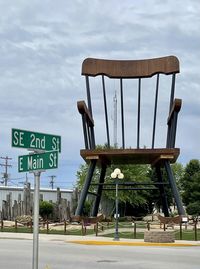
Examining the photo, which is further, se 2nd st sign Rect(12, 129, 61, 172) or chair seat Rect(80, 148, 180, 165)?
chair seat Rect(80, 148, 180, 165)

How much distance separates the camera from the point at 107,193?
65.1 meters

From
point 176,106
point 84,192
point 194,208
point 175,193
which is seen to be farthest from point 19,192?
point 176,106

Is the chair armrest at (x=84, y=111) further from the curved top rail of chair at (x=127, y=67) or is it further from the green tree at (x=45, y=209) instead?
the green tree at (x=45, y=209)

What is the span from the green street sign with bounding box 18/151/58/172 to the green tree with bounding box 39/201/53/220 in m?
44.1

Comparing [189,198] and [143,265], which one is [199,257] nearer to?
[143,265]

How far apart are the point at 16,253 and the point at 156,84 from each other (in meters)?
18.0

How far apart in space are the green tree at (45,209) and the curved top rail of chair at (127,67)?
20.0 m

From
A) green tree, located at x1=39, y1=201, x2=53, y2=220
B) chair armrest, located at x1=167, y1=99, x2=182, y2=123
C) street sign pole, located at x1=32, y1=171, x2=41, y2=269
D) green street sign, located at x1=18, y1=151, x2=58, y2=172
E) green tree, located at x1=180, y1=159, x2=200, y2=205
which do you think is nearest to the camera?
street sign pole, located at x1=32, y1=171, x2=41, y2=269

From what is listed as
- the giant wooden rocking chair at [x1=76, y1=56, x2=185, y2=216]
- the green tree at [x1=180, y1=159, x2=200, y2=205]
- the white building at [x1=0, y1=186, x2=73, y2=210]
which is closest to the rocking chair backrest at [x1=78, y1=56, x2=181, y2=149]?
→ the giant wooden rocking chair at [x1=76, y1=56, x2=185, y2=216]

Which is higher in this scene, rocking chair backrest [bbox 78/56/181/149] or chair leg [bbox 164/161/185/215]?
rocking chair backrest [bbox 78/56/181/149]

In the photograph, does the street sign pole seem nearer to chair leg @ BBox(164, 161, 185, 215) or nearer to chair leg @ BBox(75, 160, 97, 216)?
chair leg @ BBox(164, 161, 185, 215)

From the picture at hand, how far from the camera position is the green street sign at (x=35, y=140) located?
7202mm

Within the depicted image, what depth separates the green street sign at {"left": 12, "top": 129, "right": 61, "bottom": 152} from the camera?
7202mm

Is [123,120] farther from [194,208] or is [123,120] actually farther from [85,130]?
[194,208]
